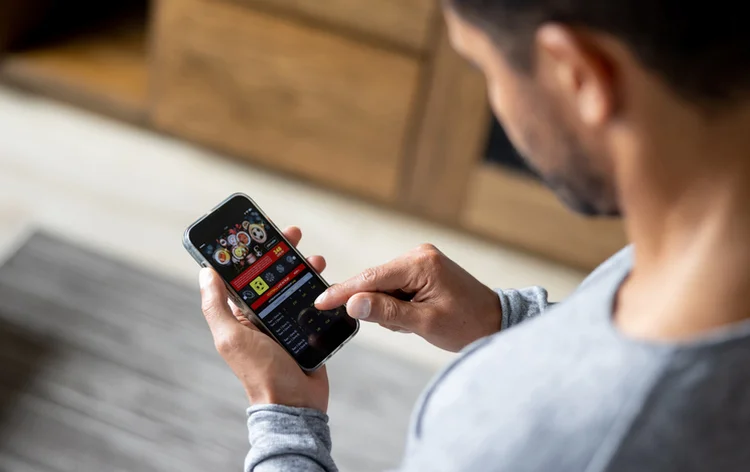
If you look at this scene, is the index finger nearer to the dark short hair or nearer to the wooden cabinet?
the dark short hair

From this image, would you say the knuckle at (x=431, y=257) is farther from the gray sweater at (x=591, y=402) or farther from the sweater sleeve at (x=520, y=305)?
the gray sweater at (x=591, y=402)

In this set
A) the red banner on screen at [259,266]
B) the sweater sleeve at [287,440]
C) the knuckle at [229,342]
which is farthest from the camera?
the red banner on screen at [259,266]

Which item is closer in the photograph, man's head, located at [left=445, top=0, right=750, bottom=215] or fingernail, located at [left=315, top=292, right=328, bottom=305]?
man's head, located at [left=445, top=0, right=750, bottom=215]

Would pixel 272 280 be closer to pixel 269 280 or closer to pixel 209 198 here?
pixel 269 280

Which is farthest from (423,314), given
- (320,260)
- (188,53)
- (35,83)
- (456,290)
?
(35,83)

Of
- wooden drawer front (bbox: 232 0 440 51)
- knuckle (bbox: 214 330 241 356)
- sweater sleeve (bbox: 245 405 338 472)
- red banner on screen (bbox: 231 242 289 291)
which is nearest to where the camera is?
sweater sleeve (bbox: 245 405 338 472)

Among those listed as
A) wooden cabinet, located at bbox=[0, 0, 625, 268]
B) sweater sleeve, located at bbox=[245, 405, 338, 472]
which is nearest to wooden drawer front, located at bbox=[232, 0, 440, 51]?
wooden cabinet, located at bbox=[0, 0, 625, 268]

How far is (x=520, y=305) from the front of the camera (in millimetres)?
882

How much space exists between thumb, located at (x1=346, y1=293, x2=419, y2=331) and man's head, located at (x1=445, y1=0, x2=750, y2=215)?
0.35 metres

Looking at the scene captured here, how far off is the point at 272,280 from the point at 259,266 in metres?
0.02

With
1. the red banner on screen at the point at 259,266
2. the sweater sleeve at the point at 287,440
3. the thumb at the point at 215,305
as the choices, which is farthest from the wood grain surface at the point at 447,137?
the sweater sleeve at the point at 287,440

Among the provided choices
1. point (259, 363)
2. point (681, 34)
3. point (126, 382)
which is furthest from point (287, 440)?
point (126, 382)

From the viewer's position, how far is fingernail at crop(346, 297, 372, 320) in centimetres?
89

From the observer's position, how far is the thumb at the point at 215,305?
85 cm
